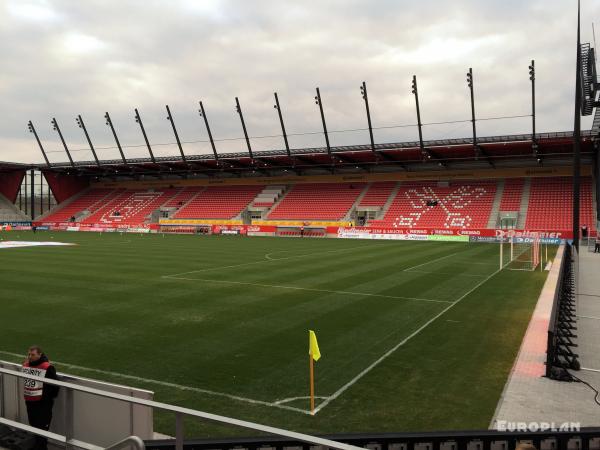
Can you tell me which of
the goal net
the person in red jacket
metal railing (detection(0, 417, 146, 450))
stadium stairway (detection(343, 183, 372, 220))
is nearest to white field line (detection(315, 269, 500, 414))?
metal railing (detection(0, 417, 146, 450))

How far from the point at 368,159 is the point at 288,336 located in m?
49.3

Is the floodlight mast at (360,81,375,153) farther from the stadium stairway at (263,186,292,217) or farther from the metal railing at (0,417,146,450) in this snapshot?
the metal railing at (0,417,146,450)

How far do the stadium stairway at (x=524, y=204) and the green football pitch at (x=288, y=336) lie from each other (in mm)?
28910

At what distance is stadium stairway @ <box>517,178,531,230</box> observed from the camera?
4801cm

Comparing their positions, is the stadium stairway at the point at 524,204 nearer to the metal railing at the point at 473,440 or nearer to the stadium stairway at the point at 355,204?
the stadium stairway at the point at 355,204

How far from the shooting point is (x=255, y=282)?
63.0 feet

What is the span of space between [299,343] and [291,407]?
135 inches

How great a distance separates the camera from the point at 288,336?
438 inches

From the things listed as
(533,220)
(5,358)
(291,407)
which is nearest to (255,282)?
(5,358)

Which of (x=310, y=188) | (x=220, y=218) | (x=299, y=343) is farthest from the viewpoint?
(x=310, y=188)

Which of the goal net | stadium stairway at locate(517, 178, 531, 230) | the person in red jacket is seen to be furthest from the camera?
stadium stairway at locate(517, 178, 531, 230)

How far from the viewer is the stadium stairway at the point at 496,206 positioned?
1935 inches

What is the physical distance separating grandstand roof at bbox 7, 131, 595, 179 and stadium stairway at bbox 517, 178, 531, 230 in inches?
117

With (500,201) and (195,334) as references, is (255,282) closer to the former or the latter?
(195,334)
